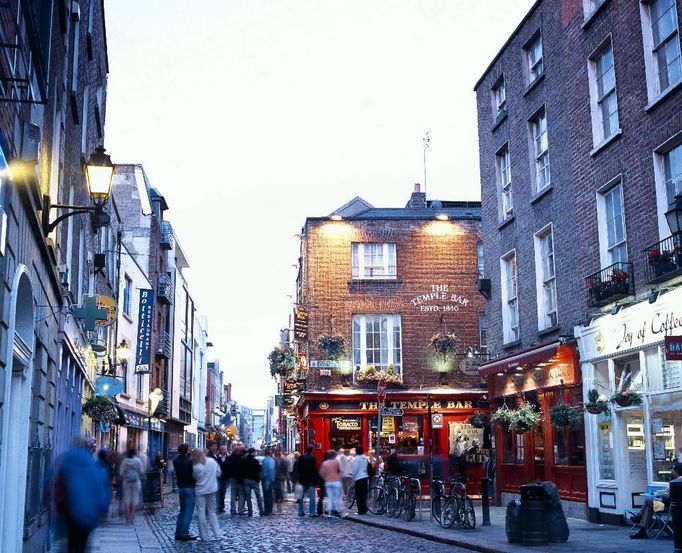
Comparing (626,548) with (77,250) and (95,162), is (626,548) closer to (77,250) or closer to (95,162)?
(95,162)

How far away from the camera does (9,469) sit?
33.4 feet

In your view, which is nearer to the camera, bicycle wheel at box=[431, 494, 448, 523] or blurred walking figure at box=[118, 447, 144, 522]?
bicycle wheel at box=[431, 494, 448, 523]

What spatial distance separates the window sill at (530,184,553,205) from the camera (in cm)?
2176

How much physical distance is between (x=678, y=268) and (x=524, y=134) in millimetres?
9096

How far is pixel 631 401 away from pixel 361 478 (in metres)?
9.22

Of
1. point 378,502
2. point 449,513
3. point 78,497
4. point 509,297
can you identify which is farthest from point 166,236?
point 78,497

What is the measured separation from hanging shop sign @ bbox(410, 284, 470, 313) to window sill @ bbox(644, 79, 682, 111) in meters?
21.0

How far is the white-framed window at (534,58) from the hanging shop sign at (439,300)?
15.1 m

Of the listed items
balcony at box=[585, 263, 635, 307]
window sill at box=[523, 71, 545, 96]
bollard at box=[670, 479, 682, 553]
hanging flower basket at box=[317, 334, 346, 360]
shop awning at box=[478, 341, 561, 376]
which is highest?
window sill at box=[523, 71, 545, 96]

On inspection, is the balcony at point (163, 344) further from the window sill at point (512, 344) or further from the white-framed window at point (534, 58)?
the white-framed window at point (534, 58)

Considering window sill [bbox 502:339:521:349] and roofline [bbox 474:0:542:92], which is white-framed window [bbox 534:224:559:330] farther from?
roofline [bbox 474:0:542:92]

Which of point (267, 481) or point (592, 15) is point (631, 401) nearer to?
point (592, 15)

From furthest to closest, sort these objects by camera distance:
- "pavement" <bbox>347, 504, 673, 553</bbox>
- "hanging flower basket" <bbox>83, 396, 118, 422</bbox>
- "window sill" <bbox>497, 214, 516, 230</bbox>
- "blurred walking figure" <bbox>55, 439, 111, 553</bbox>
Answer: "window sill" <bbox>497, 214, 516, 230</bbox>, "hanging flower basket" <bbox>83, 396, 118, 422</bbox>, "pavement" <bbox>347, 504, 673, 553</bbox>, "blurred walking figure" <bbox>55, 439, 111, 553</bbox>

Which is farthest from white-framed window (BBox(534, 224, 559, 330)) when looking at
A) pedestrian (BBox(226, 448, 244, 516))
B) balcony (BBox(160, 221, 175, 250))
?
balcony (BBox(160, 221, 175, 250))
